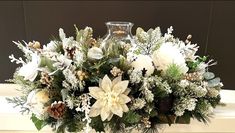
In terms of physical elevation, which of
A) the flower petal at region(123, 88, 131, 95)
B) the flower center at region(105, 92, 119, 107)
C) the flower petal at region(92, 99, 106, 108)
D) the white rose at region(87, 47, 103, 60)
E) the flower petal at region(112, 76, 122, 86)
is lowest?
the flower petal at region(92, 99, 106, 108)

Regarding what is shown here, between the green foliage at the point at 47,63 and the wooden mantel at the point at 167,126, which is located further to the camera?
the wooden mantel at the point at 167,126

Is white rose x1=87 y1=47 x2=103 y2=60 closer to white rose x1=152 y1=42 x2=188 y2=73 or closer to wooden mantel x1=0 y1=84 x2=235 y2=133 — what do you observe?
white rose x1=152 y1=42 x2=188 y2=73

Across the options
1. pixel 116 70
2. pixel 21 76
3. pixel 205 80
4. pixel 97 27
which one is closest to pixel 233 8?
pixel 97 27

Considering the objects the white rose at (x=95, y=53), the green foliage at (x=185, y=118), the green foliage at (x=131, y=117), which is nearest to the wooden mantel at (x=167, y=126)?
the green foliage at (x=185, y=118)

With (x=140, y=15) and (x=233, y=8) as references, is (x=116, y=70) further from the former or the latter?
(x=233, y=8)

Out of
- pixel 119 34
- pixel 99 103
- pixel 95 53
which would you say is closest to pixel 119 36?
pixel 119 34

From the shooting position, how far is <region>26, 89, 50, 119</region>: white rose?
0.79 metres

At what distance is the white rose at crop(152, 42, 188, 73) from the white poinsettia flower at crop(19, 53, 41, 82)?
0.34m

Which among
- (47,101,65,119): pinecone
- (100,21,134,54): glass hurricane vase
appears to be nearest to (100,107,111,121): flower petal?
(47,101,65,119): pinecone

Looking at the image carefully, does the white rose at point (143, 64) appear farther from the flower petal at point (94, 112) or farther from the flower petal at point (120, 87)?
the flower petal at point (94, 112)

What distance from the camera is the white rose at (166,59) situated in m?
0.83

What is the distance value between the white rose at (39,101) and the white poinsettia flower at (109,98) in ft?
0.45

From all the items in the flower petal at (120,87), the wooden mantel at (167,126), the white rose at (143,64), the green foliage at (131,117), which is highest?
the white rose at (143,64)

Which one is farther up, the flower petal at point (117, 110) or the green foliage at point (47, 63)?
the green foliage at point (47, 63)
